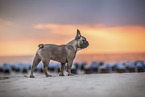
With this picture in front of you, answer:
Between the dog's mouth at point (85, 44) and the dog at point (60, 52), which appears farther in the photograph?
the dog's mouth at point (85, 44)

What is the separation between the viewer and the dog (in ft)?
19.3

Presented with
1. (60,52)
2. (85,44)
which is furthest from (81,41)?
(60,52)

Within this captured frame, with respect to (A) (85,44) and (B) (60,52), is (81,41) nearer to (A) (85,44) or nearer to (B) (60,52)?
(A) (85,44)

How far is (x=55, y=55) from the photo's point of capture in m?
6.05

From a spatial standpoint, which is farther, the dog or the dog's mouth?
the dog's mouth

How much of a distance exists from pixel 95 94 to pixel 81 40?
3476 mm

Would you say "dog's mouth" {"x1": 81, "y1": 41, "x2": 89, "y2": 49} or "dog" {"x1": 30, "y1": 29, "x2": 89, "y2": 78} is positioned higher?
"dog's mouth" {"x1": 81, "y1": 41, "x2": 89, "y2": 49}

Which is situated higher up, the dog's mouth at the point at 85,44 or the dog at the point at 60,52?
the dog's mouth at the point at 85,44

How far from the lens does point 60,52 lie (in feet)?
20.1

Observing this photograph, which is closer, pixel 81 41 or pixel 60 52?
pixel 60 52

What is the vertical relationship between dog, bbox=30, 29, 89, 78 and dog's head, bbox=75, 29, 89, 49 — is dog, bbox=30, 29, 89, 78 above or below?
below

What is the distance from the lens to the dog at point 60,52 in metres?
5.88

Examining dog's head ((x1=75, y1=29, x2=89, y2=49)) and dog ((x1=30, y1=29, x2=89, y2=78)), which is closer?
dog ((x1=30, y1=29, x2=89, y2=78))

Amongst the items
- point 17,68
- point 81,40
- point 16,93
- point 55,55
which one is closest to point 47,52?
point 55,55
